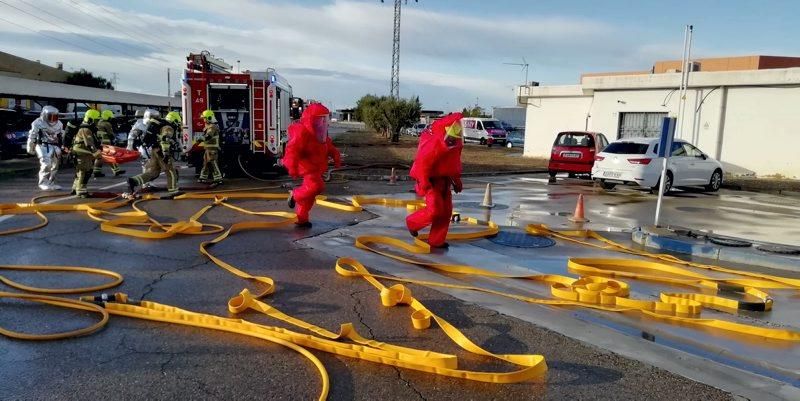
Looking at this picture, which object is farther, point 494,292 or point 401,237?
point 401,237

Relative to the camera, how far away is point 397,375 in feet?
12.7

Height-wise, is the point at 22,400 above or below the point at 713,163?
below

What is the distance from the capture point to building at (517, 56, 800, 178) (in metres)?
20.7

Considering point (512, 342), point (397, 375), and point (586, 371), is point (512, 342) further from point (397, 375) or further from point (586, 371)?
point (397, 375)

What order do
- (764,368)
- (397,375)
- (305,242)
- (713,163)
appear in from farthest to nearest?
(713,163)
(305,242)
(764,368)
(397,375)

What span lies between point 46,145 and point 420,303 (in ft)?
37.0

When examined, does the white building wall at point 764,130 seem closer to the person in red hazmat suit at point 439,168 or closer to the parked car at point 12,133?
the person in red hazmat suit at point 439,168

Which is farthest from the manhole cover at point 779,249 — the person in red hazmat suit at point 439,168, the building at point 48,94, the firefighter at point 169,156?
the building at point 48,94

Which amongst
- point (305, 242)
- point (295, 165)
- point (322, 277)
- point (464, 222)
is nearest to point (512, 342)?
point (322, 277)

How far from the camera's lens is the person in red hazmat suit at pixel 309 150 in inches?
328

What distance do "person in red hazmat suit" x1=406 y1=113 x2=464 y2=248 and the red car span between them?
12.3m

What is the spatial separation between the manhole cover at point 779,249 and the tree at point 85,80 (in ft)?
237

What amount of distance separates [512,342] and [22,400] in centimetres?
333

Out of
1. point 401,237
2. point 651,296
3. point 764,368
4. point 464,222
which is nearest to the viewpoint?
point 764,368
